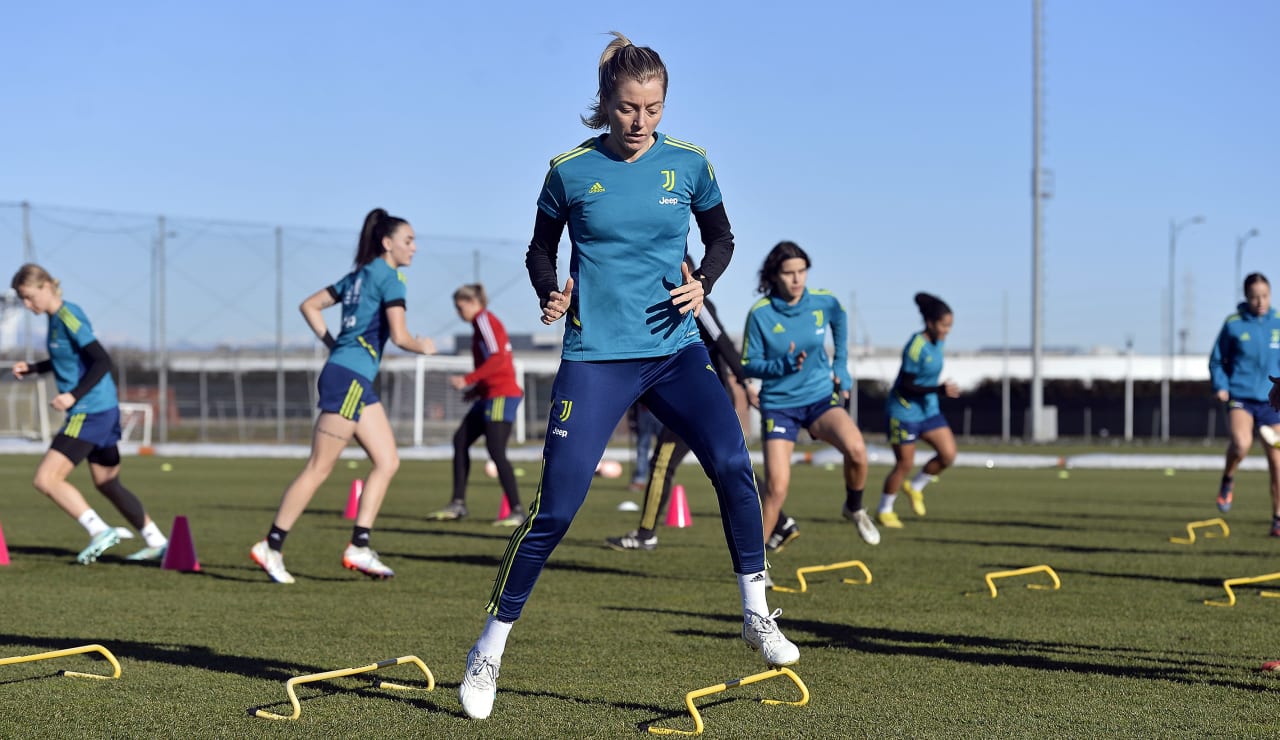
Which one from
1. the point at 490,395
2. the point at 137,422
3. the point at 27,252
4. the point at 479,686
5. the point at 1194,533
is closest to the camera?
the point at 479,686

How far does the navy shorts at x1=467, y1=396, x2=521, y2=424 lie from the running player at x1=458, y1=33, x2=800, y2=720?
801 cm

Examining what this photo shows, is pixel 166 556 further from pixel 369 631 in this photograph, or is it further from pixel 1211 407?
pixel 1211 407

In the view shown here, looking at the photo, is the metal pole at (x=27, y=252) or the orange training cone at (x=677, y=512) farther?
the metal pole at (x=27, y=252)

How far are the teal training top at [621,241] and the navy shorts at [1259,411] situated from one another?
337 inches

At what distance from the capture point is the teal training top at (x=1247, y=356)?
38.5 feet

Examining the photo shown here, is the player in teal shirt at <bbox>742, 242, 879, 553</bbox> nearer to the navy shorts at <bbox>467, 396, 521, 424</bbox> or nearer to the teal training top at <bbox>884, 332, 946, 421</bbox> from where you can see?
the teal training top at <bbox>884, 332, 946, 421</bbox>

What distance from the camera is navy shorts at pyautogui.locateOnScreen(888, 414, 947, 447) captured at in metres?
13.4

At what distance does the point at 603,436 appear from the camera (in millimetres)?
4855

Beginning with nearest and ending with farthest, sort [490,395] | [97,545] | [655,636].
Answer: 1. [655,636]
2. [97,545]
3. [490,395]

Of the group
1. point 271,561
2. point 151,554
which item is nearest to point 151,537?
point 151,554

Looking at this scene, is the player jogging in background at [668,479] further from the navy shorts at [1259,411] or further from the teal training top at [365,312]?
the navy shorts at [1259,411]

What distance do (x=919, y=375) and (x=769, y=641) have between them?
28.7 ft

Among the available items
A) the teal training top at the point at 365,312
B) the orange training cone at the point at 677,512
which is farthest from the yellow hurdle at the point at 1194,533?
the teal training top at the point at 365,312

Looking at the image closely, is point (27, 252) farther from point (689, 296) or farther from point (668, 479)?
point (689, 296)
